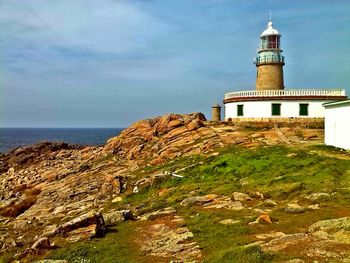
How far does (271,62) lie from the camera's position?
2071 inches

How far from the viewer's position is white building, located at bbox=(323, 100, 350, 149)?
32125 millimetres

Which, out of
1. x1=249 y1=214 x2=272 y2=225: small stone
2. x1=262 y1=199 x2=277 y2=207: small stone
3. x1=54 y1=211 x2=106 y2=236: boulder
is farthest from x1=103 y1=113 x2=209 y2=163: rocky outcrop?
x1=249 y1=214 x2=272 y2=225: small stone

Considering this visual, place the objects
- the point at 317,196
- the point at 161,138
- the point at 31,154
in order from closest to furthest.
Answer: the point at 317,196
the point at 161,138
the point at 31,154

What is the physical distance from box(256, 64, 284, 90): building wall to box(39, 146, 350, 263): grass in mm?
19637

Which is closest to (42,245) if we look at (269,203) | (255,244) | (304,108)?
(255,244)

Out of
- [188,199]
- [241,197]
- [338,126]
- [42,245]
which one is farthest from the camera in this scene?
[338,126]

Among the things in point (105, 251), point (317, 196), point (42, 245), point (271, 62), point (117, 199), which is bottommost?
point (117, 199)

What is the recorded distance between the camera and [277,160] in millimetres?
29391

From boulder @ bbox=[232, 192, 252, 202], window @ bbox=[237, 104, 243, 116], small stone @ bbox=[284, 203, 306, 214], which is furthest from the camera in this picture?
window @ bbox=[237, 104, 243, 116]

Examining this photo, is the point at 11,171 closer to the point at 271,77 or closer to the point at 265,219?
the point at 271,77

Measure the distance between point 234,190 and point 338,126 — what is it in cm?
1466

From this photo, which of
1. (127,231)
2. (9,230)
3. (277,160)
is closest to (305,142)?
(277,160)

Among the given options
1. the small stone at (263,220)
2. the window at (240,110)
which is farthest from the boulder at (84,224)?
the window at (240,110)

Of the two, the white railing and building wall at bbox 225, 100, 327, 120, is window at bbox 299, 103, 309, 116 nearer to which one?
building wall at bbox 225, 100, 327, 120
